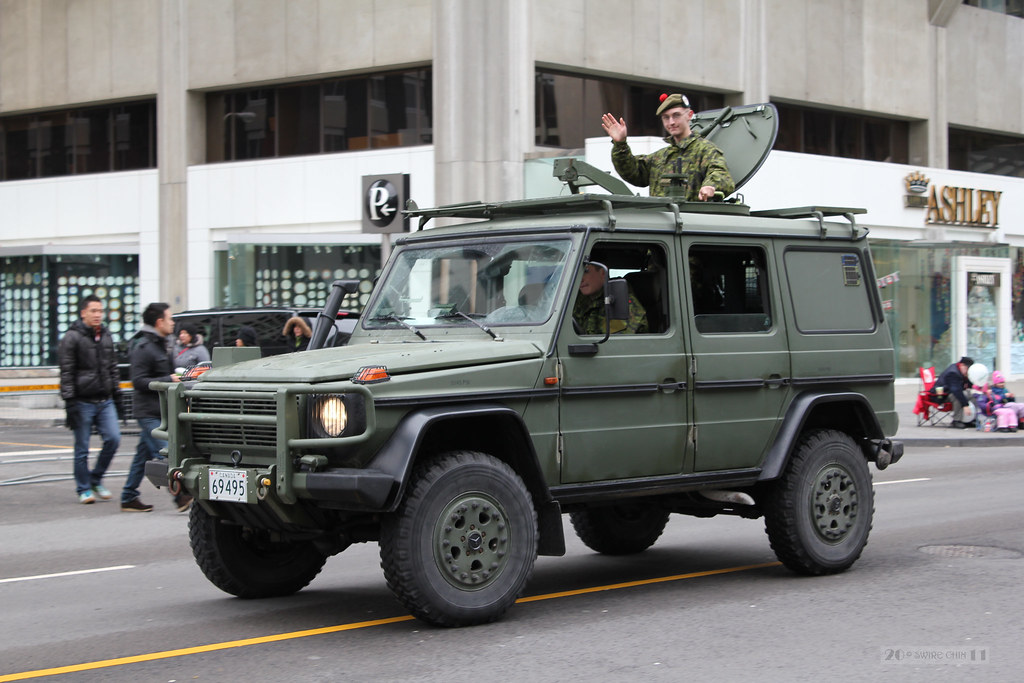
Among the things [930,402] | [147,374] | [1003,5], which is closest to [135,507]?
[147,374]

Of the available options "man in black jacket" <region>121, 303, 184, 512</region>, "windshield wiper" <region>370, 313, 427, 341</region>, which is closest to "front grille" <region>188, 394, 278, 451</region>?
"windshield wiper" <region>370, 313, 427, 341</region>

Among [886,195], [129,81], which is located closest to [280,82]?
[129,81]

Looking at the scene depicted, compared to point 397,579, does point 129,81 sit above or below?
above

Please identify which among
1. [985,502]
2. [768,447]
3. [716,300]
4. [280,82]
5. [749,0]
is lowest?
[985,502]

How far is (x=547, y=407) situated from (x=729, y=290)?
172cm

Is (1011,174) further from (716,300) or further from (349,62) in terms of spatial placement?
(716,300)

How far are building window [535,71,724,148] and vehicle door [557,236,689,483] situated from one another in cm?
1841

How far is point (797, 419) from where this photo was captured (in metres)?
8.00

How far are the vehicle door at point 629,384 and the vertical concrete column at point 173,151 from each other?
22.7m

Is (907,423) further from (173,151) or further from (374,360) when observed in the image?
(374,360)

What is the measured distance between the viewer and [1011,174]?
3609 cm

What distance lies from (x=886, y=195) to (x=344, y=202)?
12549 millimetres

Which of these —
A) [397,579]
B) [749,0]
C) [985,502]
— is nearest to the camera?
[397,579]

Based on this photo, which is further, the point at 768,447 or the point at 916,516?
the point at 916,516
